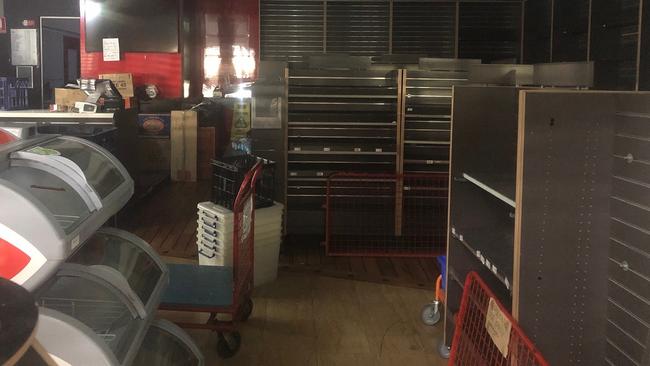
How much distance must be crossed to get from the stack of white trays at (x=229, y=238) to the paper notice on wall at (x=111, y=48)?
184 inches

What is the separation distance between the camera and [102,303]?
254cm

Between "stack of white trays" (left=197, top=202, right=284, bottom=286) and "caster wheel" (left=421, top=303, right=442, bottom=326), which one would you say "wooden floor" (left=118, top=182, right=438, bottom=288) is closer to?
"stack of white trays" (left=197, top=202, right=284, bottom=286)

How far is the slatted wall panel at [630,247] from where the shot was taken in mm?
2463

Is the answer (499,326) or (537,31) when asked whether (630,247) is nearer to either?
(499,326)

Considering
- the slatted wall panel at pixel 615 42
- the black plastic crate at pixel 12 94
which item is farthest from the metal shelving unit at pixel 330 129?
the black plastic crate at pixel 12 94

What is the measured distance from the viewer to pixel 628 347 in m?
2.55

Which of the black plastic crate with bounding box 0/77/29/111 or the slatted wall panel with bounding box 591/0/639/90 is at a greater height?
the slatted wall panel with bounding box 591/0/639/90

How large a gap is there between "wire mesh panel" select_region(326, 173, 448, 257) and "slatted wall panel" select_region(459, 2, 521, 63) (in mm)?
2452

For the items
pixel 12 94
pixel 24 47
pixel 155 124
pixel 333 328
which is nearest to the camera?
pixel 333 328

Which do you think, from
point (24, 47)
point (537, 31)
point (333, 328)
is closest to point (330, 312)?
point (333, 328)

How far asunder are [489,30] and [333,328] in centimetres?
512

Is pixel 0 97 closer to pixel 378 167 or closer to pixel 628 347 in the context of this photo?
pixel 378 167

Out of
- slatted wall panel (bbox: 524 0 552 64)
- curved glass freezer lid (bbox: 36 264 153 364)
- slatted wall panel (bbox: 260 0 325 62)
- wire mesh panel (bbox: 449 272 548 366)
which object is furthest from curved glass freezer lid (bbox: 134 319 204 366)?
slatted wall panel (bbox: 260 0 325 62)

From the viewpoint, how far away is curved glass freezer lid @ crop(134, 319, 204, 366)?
289 centimetres
